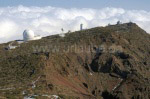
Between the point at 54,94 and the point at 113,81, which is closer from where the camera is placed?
the point at 54,94

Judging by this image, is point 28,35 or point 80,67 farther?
point 28,35

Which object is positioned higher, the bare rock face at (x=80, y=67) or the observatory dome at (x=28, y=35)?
the observatory dome at (x=28, y=35)

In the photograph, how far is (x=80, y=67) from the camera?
323ft

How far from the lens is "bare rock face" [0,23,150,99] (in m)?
71.1

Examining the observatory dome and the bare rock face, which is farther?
the observatory dome

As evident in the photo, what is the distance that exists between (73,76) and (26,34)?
44.1 m

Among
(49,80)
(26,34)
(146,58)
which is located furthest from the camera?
(26,34)

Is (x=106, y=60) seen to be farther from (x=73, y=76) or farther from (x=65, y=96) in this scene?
(x=65, y=96)

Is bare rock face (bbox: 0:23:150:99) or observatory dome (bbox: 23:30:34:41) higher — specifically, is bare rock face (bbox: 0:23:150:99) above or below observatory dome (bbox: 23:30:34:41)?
below

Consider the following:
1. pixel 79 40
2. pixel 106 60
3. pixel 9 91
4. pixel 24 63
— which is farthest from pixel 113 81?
pixel 9 91

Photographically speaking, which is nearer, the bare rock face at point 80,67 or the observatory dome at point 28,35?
the bare rock face at point 80,67

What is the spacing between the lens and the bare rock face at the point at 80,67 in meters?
71.1

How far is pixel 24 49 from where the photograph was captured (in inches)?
4326

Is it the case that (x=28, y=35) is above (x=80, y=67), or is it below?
above
